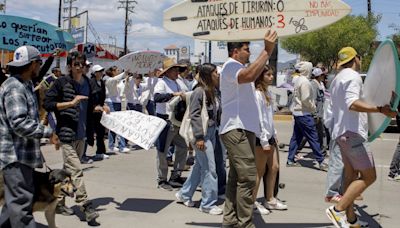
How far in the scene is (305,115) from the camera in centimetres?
824

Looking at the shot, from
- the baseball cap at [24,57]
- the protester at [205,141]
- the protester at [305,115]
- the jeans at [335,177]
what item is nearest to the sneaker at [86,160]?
the protester at [205,141]

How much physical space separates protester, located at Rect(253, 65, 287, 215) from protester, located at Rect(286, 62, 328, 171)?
2652 millimetres

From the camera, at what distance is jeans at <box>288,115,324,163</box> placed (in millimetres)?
8070

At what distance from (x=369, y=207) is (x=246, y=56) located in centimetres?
276

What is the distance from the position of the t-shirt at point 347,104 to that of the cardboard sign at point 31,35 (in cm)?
384

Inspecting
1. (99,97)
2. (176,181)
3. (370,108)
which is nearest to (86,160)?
(99,97)

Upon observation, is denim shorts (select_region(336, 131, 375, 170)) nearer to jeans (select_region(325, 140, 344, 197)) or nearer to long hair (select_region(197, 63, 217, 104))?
jeans (select_region(325, 140, 344, 197))

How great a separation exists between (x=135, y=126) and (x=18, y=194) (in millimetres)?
2146

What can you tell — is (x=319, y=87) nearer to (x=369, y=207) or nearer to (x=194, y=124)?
(x=369, y=207)

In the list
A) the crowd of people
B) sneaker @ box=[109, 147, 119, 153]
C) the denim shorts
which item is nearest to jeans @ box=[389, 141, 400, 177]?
the crowd of people

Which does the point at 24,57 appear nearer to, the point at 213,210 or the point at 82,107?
the point at 82,107

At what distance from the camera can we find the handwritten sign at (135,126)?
18.1 feet

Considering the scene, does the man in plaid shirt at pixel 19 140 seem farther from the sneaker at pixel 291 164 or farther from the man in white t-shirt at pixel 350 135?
the sneaker at pixel 291 164

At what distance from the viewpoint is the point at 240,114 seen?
427 centimetres
